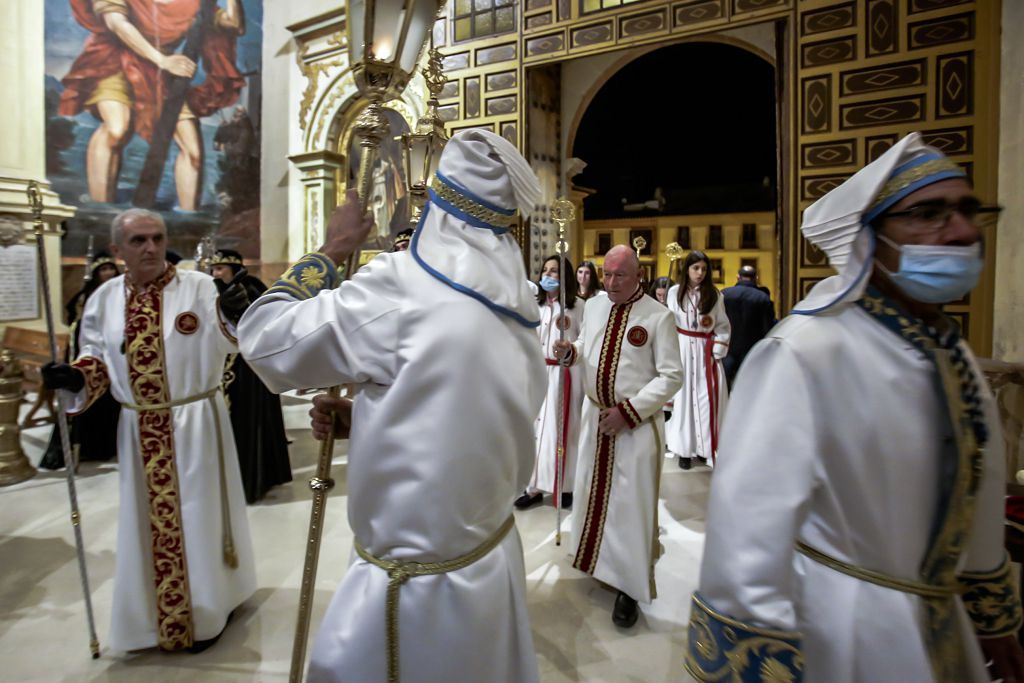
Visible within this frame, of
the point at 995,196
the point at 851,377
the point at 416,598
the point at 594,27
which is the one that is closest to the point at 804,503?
the point at 851,377

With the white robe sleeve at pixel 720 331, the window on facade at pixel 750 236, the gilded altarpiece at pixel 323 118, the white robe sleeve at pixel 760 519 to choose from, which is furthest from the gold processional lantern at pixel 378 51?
the window on facade at pixel 750 236

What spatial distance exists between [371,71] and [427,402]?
93 centimetres

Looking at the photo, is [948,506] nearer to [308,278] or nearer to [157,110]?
[308,278]

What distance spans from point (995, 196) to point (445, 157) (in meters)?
6.08

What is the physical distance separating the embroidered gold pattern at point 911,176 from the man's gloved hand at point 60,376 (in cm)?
303

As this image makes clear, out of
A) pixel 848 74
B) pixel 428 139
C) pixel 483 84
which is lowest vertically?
pixel 428 139

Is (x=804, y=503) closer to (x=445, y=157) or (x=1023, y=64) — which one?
(x=445, y=157)

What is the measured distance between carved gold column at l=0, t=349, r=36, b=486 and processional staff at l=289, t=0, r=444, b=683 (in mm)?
5215

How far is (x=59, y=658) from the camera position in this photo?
2713mm

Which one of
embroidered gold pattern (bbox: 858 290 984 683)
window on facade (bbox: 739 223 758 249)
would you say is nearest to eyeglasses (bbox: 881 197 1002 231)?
embroidered gold pattern (bbox: 858 290 984 683)

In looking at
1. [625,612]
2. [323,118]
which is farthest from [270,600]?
[323,118]

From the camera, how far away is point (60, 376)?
253cm

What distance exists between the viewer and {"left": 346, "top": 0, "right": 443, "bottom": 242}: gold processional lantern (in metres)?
1.59

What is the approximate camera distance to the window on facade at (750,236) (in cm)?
1347
